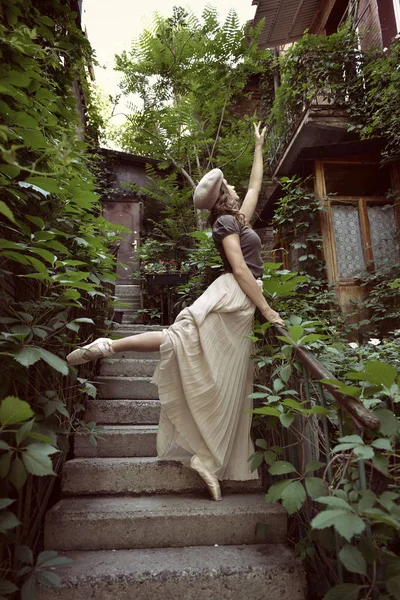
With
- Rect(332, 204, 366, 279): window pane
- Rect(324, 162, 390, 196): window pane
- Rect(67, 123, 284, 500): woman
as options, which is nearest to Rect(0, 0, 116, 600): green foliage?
Rect(67, 123, 284, 500): woman

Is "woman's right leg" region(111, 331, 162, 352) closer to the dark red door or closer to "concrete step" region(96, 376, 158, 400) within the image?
"concrete step" region(96, 376, 158, 400)

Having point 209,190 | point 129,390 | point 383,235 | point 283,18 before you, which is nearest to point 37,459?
point 209,190

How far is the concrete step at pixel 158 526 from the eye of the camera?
179 cm

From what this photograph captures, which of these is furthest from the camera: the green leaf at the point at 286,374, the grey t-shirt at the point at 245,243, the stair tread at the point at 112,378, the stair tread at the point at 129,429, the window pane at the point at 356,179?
the window pane at the point at 356,179

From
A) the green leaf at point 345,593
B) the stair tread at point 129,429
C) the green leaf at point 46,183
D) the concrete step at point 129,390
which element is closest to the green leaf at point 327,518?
the green leaf at point 345,593

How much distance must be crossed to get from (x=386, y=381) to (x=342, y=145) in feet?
18.8

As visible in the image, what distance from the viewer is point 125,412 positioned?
2.77 m

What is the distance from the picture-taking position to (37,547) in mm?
1787

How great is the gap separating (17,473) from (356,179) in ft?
21.7

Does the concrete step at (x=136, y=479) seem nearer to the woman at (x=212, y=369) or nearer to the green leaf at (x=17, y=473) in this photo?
the woman at (x=212, y=369)

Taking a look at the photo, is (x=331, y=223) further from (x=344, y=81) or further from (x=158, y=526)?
(x=158, y=526)

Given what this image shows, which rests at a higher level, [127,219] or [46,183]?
[127,219]

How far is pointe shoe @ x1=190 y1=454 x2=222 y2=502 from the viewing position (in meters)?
2.00

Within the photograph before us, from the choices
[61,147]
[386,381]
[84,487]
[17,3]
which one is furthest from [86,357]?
[17,3]
